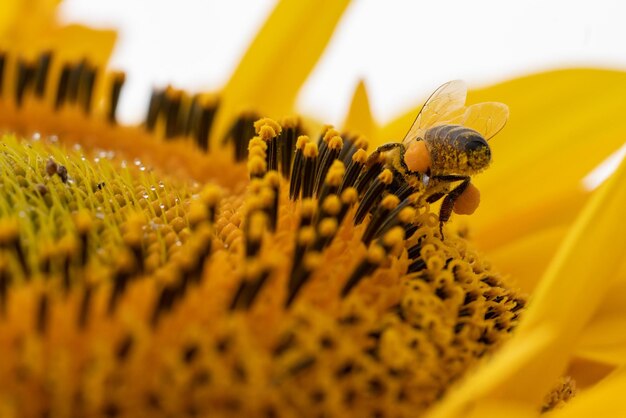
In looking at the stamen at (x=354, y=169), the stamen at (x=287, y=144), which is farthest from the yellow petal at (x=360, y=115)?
the stamen at (x=354, y=169)

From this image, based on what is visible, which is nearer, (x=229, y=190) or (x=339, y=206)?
(x=339, y=206)

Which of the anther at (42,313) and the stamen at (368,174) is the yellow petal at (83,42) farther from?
the anther at (42,313)

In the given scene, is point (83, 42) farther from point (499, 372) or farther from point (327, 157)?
point (499, 372)

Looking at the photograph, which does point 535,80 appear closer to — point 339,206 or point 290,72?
point 290,72

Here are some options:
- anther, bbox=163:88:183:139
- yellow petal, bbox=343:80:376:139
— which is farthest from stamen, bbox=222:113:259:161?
yellow petal, bbox=343:80:376:139

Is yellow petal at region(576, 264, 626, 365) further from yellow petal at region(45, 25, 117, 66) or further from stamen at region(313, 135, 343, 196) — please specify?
yellow petal at region(45, 25, 117, 66)

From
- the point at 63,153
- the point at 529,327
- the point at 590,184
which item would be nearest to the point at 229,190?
the point at 63,153
